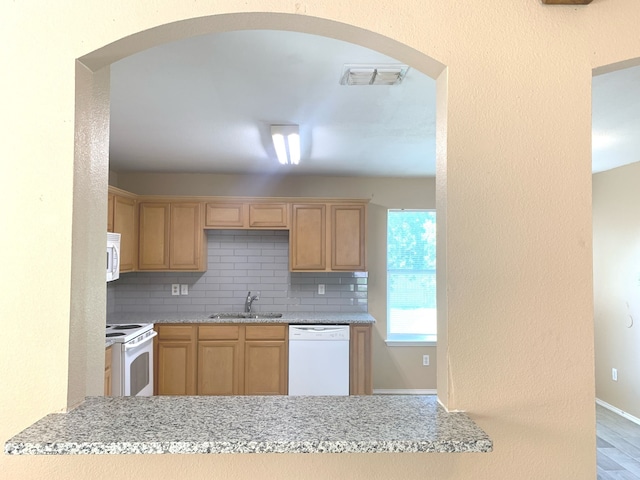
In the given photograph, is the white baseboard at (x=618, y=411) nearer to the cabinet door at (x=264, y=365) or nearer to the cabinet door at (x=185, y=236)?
the cabinet door at (x=264, y=365)

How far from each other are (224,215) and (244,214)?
0.74 ft

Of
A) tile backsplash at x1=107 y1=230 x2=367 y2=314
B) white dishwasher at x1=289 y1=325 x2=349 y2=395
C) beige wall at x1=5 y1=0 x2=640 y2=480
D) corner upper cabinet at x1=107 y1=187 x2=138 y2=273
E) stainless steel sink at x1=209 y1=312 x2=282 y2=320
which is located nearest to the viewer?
beige wall at x1=5 y1=0 x2=640 y2=480

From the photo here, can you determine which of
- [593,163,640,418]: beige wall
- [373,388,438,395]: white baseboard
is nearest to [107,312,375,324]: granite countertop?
[373,388,438,395]: white baseboard

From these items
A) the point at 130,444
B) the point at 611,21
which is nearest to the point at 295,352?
the point at 130,444

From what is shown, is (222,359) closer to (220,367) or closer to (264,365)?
(220,367)

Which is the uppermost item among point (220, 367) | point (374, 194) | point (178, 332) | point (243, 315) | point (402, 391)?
point (374, 194)

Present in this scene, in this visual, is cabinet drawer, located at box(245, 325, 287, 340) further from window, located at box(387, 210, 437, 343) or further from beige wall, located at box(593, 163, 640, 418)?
beige wall, located at box(593, 163, 640, 418)

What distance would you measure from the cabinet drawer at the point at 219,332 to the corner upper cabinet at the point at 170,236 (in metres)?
0.71

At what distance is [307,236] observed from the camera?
15.0 ft

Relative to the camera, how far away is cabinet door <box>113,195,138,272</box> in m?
4.01

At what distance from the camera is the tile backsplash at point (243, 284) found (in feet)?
15.6

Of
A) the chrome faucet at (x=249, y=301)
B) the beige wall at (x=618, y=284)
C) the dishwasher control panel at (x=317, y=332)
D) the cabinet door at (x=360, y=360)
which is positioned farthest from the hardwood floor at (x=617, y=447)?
the chrome faucet at (x=249, y=301)

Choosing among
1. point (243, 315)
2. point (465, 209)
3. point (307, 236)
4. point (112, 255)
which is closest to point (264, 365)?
point (243, 315)

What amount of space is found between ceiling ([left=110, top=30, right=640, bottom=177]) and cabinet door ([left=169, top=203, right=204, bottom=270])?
633 millimetres
